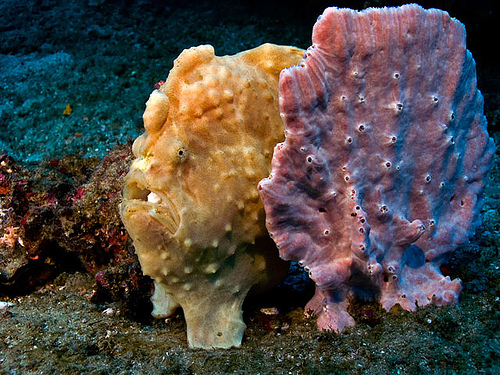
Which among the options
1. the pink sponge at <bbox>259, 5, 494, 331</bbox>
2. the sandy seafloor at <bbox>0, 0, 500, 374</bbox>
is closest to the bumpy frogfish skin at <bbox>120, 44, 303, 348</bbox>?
the pink sponge at <bbox>259, 5, 494, 331</bbox>

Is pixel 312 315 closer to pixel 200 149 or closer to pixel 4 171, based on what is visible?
pixel 200 149

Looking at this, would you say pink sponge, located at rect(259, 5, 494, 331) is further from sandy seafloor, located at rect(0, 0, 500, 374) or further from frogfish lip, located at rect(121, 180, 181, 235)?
frogfish lip, located at rect(121, 180, 181, 235)

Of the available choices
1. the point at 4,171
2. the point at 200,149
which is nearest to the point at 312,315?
the point at 200,149

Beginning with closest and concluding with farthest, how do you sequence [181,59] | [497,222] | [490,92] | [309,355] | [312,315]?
[309,355]
[181,59]
[312,315]
[497,222]
[490,92]

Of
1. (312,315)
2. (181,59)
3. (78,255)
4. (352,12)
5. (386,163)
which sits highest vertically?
(352,12)

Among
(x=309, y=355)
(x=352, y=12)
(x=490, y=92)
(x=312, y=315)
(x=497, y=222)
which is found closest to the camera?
(x=352, y=12)

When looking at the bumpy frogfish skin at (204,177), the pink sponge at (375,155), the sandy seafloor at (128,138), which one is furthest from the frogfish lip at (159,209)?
the sandy seafloor at (128,138)
